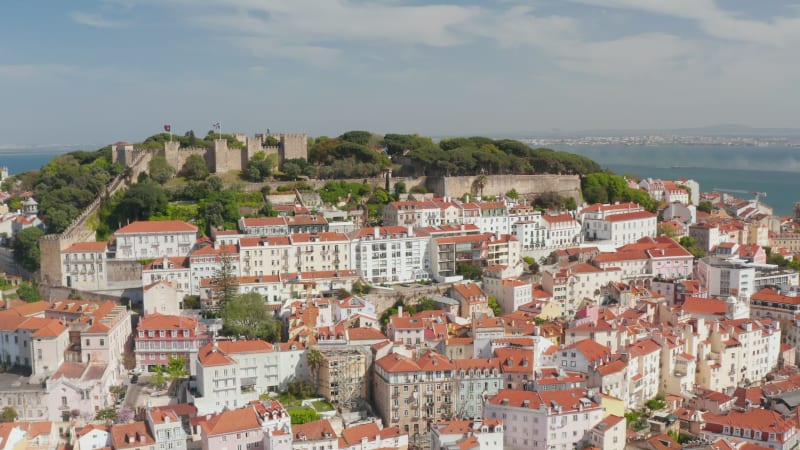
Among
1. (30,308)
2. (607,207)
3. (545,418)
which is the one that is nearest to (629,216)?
(607,207)

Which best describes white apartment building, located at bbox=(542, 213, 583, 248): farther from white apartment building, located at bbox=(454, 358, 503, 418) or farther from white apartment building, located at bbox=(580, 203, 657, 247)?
white apartment building, located at bbox=(454, 358, 503, 418)

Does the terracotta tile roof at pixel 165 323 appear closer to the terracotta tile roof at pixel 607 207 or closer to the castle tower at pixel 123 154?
the castle tower at pixel 123 154

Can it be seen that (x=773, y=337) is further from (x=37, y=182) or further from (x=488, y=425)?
(x=37, y=182)

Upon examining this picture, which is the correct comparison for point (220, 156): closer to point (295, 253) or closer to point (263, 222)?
point (263, 222)

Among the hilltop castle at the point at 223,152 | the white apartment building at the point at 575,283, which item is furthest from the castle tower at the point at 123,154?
the white apartment building at the point at 575,283

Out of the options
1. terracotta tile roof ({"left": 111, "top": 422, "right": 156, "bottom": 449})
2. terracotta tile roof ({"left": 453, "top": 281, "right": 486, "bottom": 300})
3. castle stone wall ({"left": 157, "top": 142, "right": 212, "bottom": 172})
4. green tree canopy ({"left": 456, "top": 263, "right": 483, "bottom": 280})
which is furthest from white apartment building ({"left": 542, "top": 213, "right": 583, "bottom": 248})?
terracotta tile roof ({"left": 111, "top": 422, "right": 156, "bottom": 449})

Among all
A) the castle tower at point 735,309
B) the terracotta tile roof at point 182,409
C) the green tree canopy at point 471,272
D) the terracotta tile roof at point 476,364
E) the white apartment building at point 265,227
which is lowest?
the terracotta tile roof at point 182,409
